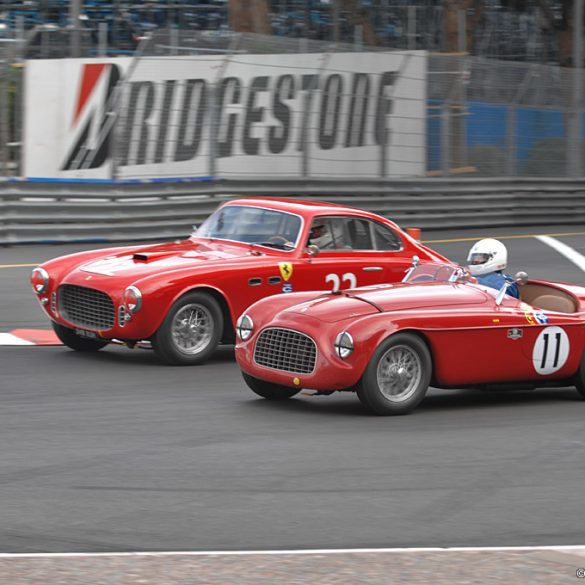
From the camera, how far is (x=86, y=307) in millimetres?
10500

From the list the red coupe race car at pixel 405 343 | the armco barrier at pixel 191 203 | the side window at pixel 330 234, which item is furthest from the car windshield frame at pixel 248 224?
the armco barrier at pixel 191 203

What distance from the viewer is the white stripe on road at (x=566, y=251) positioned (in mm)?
19688

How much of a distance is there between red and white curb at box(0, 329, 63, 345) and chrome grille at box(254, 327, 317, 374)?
11.6 ft

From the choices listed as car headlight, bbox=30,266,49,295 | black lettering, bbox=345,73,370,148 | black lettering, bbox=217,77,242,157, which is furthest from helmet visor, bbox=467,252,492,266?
black lettering, bbox=345,73,370,148

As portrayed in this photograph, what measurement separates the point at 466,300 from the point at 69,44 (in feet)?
43.7

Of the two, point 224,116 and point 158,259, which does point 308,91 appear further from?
point 158,259

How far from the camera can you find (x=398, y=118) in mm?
21984

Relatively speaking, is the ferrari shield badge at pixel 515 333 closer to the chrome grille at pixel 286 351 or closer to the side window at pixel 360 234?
the chrome grille at pixel 286 351

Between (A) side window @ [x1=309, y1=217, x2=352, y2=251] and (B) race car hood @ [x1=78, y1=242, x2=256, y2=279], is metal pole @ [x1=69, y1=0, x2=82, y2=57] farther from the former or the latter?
(A) side window @ [x1=309, y1=217, x2=352, y2=251]

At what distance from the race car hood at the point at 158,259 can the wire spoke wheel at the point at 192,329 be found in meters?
0.37

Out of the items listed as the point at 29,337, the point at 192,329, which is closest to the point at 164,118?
the point at 29,337

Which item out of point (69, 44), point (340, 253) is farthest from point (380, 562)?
point (69, 44)

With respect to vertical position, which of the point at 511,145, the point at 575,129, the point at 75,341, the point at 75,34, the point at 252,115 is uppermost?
the point at 75,34

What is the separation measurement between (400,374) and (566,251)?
44.1 ft
